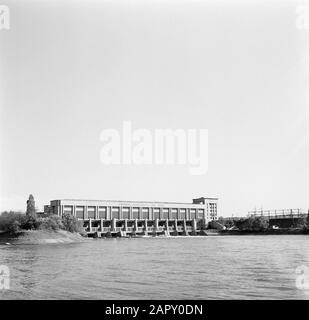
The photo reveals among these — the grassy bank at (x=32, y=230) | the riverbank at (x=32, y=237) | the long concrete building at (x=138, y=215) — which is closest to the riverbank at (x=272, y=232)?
the long concrete building at (x=138, y=215)

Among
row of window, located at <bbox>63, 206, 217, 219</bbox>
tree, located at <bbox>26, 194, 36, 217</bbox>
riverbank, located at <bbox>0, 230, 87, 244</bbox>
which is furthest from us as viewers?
row of window, located at <bbox>63, 206, 217, 219</bbox>

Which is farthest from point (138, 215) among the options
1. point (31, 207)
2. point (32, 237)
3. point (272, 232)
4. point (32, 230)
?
point (32, 237)

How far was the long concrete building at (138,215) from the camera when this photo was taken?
125 metres

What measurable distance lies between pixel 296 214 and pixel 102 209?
60073 millimetres

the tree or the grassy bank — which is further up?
the tree

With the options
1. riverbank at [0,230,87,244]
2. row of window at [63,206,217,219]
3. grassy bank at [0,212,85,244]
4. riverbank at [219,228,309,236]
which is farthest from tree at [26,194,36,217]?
riverbank at [219,228,309,236]

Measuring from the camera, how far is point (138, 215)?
138m

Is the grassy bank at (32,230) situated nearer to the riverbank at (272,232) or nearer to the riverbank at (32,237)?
the riverbank at (32,237)

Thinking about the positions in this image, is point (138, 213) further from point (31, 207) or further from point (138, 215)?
point (31, 207)

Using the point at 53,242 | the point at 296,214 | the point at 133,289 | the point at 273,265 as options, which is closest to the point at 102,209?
the point at 53,242

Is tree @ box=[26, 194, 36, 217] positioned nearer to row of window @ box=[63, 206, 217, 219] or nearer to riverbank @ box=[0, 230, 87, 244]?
riverbank @ box=[0, 230, 87, 244]

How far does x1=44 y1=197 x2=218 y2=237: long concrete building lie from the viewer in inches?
4914
